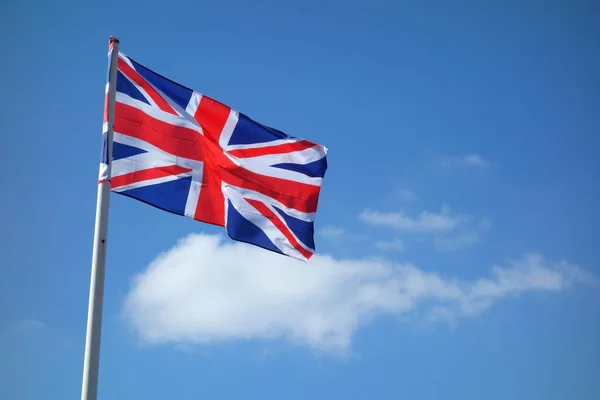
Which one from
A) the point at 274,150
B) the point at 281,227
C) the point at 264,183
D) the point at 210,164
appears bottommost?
the point at 281,227

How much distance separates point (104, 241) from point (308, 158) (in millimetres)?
6574

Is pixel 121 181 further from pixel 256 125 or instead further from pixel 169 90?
pixel 256 125

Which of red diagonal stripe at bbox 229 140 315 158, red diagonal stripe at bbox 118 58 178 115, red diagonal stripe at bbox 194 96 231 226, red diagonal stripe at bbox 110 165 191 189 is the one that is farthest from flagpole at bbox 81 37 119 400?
red diagonal stripe at bbox 229 140 315 158

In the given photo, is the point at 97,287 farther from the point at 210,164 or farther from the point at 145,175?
the point at 210,164

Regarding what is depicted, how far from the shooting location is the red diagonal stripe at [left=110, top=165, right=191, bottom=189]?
14.4 m

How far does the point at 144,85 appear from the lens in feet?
51.9

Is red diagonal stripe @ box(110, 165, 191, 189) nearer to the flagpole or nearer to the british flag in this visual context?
the british flag

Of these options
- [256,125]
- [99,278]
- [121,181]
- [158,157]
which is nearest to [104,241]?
[99,278]

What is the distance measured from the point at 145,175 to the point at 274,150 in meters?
3.68

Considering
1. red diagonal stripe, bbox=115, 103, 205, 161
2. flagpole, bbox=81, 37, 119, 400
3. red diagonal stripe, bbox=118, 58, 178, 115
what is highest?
red diagonal stripe, bbox=118, 58, 178, 115

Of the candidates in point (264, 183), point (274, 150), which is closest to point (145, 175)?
point (264, 183)

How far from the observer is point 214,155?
16.8 metres

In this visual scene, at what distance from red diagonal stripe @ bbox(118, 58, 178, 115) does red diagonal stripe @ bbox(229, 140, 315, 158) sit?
170cm

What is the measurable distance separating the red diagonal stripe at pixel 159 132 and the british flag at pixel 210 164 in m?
0.02
